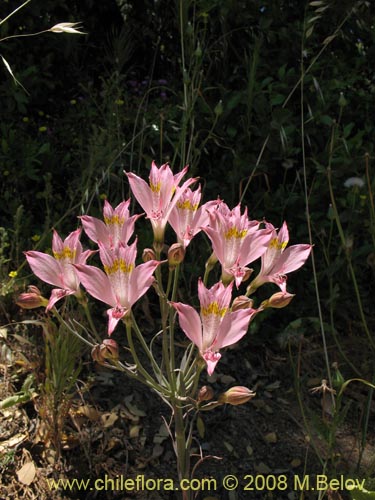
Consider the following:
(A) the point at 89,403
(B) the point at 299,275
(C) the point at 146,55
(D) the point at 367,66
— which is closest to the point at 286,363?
(B) the point at 299,275

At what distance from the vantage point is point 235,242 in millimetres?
1291

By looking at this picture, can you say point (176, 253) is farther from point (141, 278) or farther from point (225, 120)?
point (225, 120)

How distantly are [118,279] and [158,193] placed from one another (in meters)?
0.23

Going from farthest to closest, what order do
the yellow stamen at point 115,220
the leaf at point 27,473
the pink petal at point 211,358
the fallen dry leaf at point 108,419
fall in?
the fallen dry leaf at point 108,419
the leaf at point 27,473
the yellow stamen at point 115,220
the pink petal at point 211,358

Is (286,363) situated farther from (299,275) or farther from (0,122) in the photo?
(0,122)

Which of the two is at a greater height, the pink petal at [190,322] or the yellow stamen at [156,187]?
the yellow stamen at [156,187]

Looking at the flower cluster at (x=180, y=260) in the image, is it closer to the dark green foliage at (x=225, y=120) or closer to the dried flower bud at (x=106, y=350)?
the dried flower bud at (x=106, y=350)

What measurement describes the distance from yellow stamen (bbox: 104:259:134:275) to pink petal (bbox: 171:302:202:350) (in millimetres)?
109

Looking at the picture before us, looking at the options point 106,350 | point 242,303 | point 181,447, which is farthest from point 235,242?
point 181,447

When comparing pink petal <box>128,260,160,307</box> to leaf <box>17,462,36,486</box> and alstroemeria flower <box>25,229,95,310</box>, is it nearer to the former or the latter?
alstroemeria flower <box>25,229,95,310</box>

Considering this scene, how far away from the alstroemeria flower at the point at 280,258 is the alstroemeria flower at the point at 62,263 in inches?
14.6

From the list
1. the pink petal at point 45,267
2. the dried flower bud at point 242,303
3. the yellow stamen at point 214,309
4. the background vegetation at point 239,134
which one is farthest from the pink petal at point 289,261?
the background vegetation at point 239,134

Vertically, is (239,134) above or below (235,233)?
below

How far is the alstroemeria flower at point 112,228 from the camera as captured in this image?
53.1 inches
